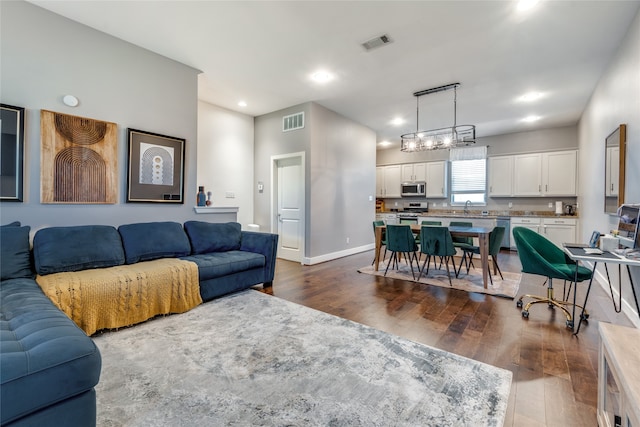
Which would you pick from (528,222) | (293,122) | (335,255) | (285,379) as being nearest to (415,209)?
(528,222)

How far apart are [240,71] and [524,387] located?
447 cm

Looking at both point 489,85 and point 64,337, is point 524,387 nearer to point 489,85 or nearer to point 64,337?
point 64,337

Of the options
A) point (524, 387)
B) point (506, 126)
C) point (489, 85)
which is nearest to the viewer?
point (524, 387)

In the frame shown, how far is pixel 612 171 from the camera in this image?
127 inches

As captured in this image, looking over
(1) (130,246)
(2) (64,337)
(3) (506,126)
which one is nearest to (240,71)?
(1) (130,246)

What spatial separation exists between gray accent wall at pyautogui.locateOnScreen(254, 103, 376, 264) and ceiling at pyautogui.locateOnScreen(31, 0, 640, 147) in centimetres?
61

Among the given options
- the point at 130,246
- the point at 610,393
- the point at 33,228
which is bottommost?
the point at 610,393

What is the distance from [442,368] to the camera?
1.86m

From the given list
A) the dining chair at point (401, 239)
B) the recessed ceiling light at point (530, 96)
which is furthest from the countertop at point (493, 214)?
the dining chair at point (401, 239)

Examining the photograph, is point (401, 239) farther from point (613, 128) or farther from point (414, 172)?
point (414, 172)

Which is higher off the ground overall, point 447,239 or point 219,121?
point 219,121

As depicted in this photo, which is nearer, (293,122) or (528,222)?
(293,122)

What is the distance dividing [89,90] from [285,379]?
3.49m

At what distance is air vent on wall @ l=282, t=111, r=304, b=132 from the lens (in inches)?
203
